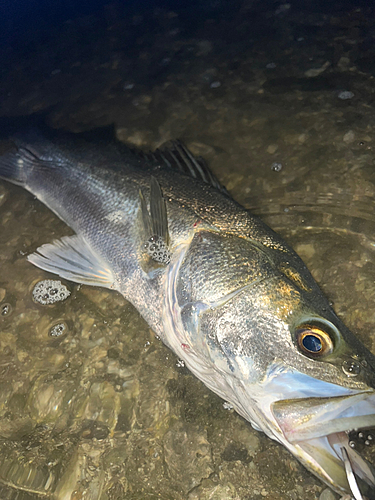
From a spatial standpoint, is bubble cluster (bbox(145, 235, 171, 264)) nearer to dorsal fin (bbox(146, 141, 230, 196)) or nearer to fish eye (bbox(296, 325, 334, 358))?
dorsal fin (bbox(146, 141, 230, 196))

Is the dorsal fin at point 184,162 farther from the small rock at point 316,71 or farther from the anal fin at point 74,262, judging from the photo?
the small rock at point 316,71

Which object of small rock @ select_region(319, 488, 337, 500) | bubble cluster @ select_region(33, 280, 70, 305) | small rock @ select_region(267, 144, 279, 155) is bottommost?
small rock @ select_region(319, 488, 337, 500)

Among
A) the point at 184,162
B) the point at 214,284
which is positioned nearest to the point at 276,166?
the point at 184,162

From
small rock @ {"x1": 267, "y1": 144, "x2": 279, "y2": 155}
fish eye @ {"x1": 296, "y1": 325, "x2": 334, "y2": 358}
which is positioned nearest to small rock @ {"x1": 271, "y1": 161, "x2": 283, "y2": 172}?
small rock @ {"x1": 267, "y1": 144, "x2": 279, "y2": 155}

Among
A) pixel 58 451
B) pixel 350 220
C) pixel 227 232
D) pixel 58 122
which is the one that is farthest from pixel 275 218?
pixel 58 122

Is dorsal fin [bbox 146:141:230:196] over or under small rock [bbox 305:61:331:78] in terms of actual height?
over

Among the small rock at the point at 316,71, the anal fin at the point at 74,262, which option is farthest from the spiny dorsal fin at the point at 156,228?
the small rock at the point at 316,71
